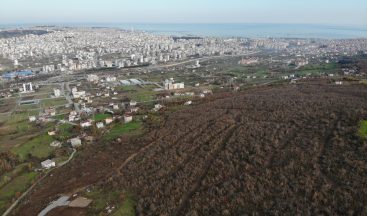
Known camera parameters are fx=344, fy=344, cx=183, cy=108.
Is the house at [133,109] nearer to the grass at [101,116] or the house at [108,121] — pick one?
the grass at [101,116]

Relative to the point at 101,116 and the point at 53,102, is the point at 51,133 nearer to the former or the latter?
the point at 101,116

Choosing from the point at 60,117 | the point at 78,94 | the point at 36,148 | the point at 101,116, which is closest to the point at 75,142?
the point at 36,148

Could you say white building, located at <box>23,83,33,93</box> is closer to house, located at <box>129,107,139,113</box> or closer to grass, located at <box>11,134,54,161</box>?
house, located at <box>129,107,139,113</box>

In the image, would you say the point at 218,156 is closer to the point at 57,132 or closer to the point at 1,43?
the point at 57,132

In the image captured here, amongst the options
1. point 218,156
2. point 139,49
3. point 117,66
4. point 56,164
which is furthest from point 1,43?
point 218,156

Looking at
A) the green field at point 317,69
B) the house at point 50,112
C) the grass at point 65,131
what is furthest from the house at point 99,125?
the green field at point 317,69

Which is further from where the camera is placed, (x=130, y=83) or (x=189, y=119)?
(x=130, y=83)
